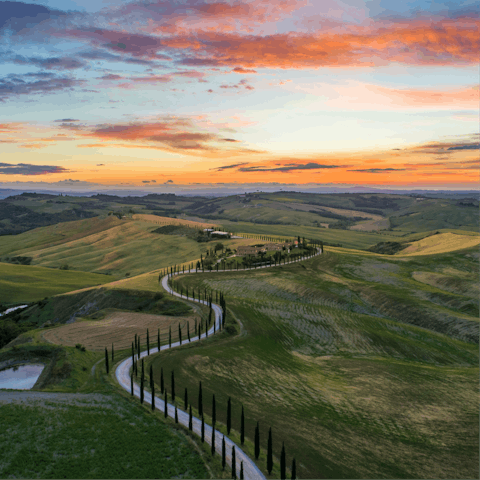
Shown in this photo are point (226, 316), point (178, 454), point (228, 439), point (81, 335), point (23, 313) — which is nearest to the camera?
point (178, 454)

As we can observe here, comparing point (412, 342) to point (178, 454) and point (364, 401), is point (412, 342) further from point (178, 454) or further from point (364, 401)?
point (178, 454)

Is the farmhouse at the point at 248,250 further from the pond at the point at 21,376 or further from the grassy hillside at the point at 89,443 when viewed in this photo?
the grassy hillside at the point at 89,443

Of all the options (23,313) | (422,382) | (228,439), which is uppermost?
(228,439)

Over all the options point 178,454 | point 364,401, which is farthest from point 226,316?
point 178,454

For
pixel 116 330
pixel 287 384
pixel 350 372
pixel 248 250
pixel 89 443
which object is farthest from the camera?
pixel 248 250

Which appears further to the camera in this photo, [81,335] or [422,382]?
[81,335]

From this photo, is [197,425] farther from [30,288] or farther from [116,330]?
[30,288]

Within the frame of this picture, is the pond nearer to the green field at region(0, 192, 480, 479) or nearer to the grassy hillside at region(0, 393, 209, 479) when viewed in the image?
the green field at region(0, 192, 480, 479)

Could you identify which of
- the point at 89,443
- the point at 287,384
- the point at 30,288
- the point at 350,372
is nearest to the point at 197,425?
the point at 89,443
